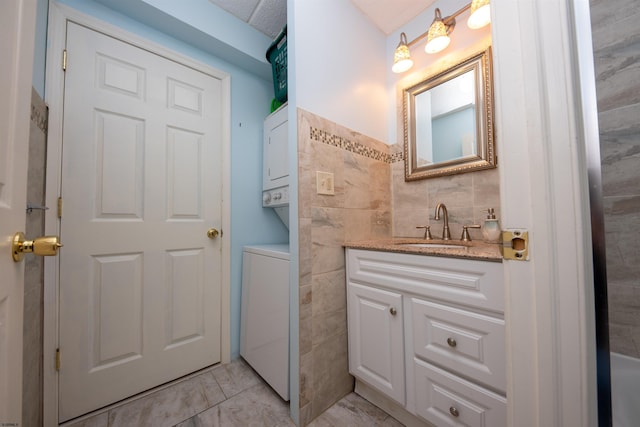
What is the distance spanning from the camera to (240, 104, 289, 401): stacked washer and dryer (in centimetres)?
126

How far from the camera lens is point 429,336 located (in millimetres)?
995

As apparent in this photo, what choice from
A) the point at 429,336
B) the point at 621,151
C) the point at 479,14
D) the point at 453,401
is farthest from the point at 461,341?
the point at 479,14

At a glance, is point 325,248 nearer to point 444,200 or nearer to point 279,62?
point 444,200

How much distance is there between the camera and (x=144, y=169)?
1375mm

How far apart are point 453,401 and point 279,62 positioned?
2.12m

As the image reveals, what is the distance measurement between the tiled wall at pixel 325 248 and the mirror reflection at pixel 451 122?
451mm

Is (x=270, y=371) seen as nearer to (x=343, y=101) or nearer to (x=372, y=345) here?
(x=372, y=345)

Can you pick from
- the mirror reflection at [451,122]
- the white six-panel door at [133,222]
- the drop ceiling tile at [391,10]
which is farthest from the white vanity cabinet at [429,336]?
the drop ceiling tile at [391,10]

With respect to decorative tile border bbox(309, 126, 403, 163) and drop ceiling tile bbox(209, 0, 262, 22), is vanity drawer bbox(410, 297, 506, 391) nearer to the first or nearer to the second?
decorative tile border bbox(309, 126, 403, 163)

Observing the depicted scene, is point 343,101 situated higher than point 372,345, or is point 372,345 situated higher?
point 343,101

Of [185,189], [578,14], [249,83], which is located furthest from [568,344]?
[249,83]

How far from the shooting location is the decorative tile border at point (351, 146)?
1.28m

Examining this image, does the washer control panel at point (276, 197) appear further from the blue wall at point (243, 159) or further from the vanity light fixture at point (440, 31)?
the vanity light fixture at point (440, 31)

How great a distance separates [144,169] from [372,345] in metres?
1.65
